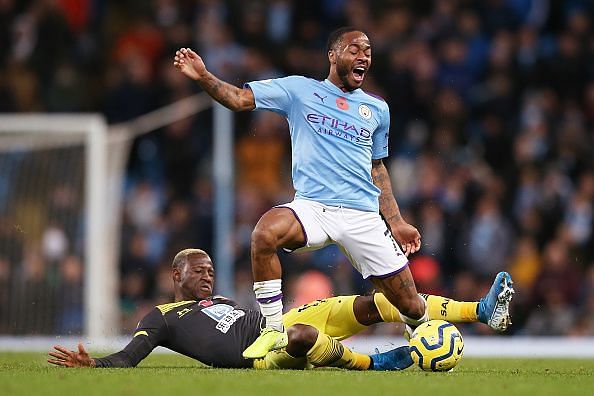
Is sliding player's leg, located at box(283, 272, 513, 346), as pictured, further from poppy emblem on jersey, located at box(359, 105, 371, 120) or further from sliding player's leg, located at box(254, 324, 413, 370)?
poppy emblem on jersey, located at box(359, 105, 371, 120)

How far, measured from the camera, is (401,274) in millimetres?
9070

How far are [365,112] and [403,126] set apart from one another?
7.96 metres

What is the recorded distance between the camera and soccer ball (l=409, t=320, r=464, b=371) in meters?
8.87

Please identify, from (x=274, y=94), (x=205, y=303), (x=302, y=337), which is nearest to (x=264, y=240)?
(x=302, y=337)

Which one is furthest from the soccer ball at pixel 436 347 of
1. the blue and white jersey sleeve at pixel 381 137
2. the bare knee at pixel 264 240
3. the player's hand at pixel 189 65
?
the player's hand at pixel 189 65

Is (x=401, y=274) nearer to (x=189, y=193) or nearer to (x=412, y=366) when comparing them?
(x=412, y=366)

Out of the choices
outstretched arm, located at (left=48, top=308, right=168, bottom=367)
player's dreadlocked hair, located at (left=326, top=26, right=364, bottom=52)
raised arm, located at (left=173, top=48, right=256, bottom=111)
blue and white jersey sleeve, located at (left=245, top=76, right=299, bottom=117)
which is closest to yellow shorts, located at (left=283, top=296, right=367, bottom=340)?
outstretched arm, located at (left=48, top=308, right=168, bottom=367)

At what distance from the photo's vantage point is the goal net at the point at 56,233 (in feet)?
51.0

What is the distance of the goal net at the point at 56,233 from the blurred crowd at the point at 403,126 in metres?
0.09

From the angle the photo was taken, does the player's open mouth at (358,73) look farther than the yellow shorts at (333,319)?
No

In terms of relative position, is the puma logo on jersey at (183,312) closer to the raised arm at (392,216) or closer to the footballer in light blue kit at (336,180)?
the footballer in light blue kit at (336,180)

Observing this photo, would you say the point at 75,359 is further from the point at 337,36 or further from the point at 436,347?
the point at 337,36

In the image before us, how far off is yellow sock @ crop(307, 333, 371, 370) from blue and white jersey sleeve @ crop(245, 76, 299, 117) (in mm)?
1626

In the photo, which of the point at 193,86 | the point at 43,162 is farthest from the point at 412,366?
the point at 193,86
